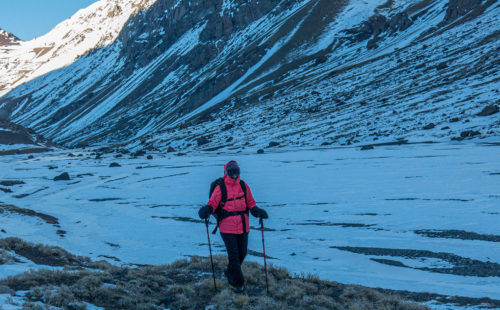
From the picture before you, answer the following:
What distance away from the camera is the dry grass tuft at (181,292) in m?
7.03

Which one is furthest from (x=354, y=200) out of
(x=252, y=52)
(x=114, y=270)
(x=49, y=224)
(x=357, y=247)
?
(x=252, y=52)

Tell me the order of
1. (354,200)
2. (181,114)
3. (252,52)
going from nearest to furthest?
(354,200) → (181,114) → (252,52)

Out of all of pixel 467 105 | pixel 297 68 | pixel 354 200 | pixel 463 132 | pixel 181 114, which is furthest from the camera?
pixel 181 114

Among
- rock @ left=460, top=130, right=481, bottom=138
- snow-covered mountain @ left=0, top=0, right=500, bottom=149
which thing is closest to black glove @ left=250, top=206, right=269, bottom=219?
snow-covered mountain @ left=0, top=0, right=500, bottom=149

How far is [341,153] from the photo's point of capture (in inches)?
1373

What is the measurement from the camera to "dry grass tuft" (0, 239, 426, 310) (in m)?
7.03

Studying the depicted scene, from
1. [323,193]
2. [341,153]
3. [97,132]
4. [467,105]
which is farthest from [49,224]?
[97,132]

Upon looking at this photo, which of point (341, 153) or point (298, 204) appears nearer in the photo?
point (298, 204)

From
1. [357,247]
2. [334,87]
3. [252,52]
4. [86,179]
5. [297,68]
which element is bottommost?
[357,247]

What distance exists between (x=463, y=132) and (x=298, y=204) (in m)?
21.0

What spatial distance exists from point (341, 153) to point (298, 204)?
1685 cm

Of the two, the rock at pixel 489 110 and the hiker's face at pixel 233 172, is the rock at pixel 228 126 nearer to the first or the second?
the rock at pixel 489 110

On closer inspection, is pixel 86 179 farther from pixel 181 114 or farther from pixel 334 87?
pixel 181 114

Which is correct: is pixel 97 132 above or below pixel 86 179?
above
